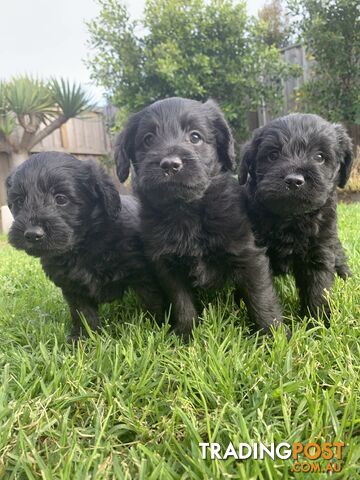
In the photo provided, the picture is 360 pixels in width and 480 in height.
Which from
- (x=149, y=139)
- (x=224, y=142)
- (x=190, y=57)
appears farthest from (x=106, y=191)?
(x=190, y=57)

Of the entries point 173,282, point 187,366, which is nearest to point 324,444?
point 187,366

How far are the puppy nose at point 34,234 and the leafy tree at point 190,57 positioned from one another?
581 centimetres

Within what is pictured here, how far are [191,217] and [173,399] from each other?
93 centimetres

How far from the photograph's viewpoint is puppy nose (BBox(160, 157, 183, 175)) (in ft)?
6.16

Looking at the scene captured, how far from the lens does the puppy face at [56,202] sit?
2.03m

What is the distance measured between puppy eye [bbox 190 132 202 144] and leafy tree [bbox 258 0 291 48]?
9.81 meters

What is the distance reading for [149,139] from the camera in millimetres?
2234

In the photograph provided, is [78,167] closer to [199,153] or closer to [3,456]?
[199,153]

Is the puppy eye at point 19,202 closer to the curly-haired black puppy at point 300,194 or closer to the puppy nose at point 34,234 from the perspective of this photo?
the puppy nose at point 34,234

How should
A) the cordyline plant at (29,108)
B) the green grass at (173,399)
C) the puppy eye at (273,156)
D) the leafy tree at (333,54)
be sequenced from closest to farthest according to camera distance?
the green grass at (173,399) → the puppy eye at (273,156) → the leafy tree at (333,54) → the cordyline plant at (29,108)

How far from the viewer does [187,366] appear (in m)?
1.70

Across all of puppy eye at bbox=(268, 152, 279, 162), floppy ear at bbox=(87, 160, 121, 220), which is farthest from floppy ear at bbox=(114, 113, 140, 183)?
puppy eye at bbox=(268, 152, 279, 162)

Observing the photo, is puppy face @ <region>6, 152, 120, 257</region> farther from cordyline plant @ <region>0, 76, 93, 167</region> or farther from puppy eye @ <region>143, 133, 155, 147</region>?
cordyline plant @ <region>0, 76, 93, 167</region>

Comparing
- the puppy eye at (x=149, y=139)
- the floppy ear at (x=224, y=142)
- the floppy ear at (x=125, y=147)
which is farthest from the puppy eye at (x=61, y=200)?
the floppy ear at (x=224, y=142)
